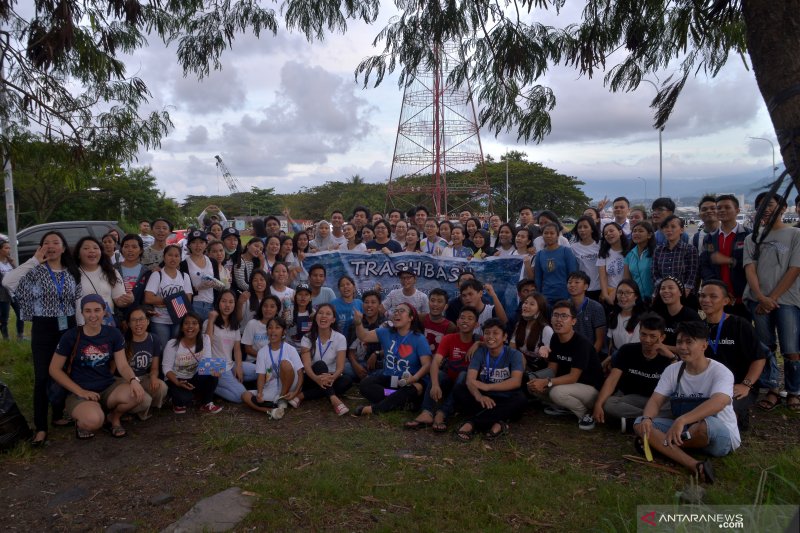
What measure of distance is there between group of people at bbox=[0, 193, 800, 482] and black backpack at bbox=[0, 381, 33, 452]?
0.17 meters

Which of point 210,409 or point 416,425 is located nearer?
point 416,425

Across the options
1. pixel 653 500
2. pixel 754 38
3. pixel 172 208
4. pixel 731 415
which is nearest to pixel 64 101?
pixel 754 38

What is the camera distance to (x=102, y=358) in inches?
202

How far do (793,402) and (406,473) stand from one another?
3.63 metres

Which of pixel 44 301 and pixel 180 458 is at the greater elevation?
pixel 44 301

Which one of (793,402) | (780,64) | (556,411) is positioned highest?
(780,64)

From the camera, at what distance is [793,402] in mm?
5207

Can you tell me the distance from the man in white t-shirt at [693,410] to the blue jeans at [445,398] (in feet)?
5.24

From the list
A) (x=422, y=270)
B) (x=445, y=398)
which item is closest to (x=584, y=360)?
(x=445, y=398)

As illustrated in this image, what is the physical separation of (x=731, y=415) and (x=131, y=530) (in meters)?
4.19

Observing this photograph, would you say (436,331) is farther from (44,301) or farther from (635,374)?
(44,301)

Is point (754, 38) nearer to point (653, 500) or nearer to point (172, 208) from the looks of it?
point (653, 500)

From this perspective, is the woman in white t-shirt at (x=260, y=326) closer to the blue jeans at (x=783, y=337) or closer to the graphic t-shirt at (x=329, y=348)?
the graphic t-shirt at (x=329, y=348)

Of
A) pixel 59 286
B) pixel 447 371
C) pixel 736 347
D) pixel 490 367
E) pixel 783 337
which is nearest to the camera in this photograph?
pixel 736 347
